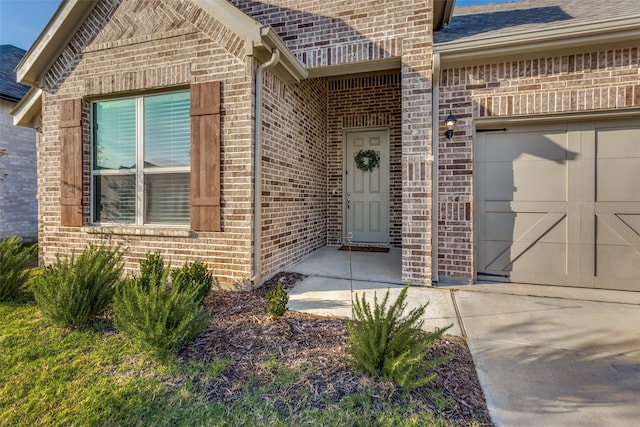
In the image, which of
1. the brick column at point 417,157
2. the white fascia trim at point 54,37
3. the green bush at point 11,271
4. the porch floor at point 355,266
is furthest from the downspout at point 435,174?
the green bush at point 11,271

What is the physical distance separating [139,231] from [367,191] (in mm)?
4380

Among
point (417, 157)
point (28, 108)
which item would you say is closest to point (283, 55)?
point (417, 157)

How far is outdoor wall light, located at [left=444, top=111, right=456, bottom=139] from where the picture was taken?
4195 mm

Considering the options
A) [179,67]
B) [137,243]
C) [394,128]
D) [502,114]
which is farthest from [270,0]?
[137,243]

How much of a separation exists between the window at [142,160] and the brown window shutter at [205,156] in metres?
0.26

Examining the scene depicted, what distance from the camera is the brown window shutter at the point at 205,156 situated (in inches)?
160

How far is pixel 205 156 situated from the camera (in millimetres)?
4098

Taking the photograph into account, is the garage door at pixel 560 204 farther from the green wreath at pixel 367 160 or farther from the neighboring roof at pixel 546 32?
the green wreath at pixel 367 160

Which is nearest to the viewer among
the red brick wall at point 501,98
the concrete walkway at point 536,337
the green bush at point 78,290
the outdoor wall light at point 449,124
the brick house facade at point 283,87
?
the concrete walkway at point 536,337

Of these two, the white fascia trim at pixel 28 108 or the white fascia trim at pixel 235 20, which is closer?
the white fascia trim at pixel 235 20

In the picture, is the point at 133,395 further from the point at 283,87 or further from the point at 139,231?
the point at 283,87

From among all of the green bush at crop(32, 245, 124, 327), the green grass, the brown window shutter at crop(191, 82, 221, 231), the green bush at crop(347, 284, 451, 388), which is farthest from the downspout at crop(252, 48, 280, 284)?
the green bush at crop(347, 284, 451, 388)

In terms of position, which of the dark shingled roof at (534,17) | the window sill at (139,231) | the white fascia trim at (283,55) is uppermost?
the dark shingled roof at (534,17)

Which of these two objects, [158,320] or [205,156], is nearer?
[158,320]
